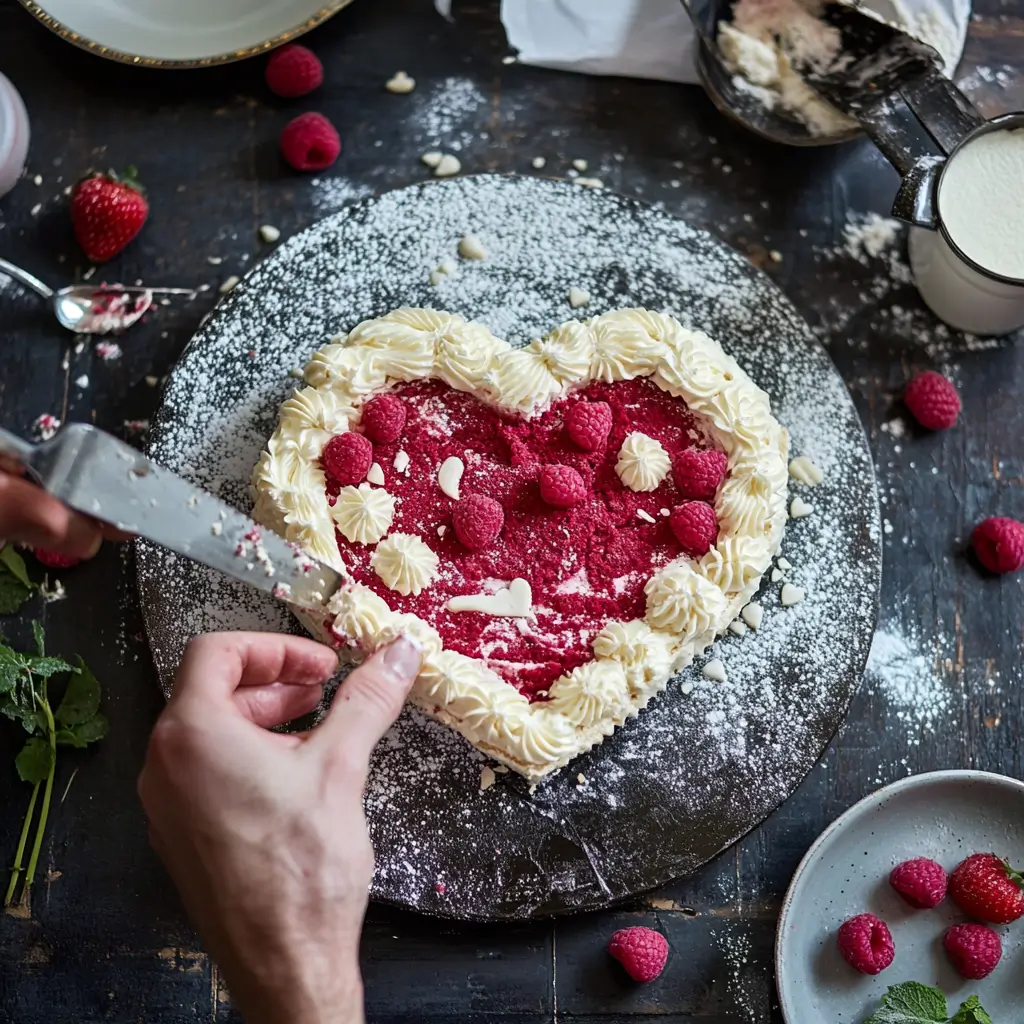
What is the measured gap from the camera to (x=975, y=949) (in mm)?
2199

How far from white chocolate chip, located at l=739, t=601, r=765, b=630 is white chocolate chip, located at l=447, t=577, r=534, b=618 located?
47 cm

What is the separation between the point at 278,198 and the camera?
8.30 feet

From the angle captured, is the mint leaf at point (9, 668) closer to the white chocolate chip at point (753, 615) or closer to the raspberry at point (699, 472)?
the raspberry at point (699, 472)

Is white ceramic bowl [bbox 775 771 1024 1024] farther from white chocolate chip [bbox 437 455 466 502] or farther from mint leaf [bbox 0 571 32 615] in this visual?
mint leaf [bbox 0 571 32 615]

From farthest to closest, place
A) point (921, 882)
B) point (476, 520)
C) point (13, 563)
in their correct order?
1. point (13, 563)
2. point (921, 882)
3. point (476, 520)

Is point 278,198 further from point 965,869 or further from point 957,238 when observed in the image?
point 965,869

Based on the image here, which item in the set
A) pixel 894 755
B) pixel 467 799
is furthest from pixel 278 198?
pixel 894 755

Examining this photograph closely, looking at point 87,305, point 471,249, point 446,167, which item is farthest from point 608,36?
point 87,305

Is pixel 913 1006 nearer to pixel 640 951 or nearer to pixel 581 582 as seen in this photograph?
pixel 640 951

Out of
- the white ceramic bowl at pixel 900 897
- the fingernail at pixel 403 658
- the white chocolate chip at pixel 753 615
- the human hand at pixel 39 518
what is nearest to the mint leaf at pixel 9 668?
the human hand at pixel 39 518

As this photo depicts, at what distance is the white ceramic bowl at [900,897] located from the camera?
2227mm

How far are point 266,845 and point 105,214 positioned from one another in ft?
4.76

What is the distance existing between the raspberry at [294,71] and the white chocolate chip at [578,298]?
2.50 ft

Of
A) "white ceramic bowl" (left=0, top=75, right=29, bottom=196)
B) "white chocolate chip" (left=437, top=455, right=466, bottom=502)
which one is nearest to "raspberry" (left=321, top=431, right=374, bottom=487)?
"white chocolate chip" (left=437, top=455, right=466, bottom=502)
